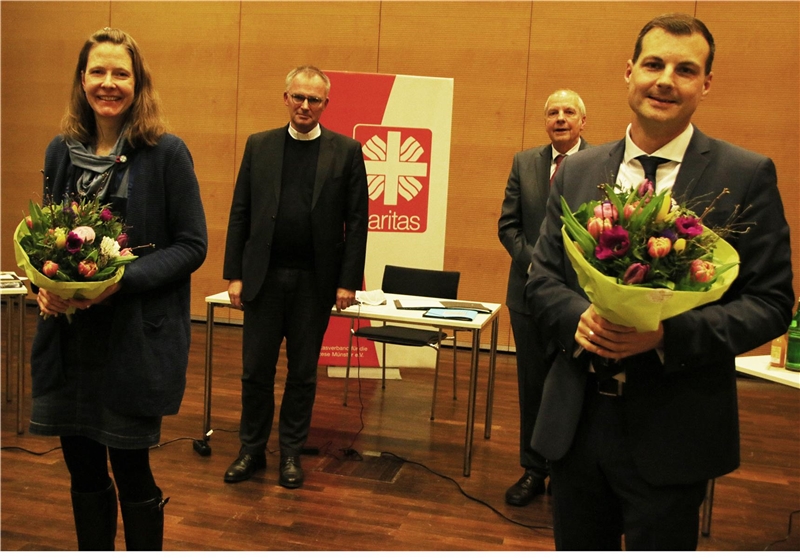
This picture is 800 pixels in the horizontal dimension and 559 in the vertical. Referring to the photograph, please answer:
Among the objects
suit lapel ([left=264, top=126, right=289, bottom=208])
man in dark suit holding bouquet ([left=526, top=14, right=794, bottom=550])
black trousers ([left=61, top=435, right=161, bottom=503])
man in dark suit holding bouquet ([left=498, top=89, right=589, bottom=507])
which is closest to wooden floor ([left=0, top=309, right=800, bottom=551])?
man in dark suit holding bouquet ([left=498, top=89, right=589, bottom=507])

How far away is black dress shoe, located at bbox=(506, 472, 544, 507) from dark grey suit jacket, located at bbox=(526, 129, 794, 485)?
2.08 meters

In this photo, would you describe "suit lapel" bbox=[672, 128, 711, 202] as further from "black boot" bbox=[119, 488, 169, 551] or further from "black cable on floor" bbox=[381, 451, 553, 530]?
"black cable on floor" bbox=[381, 451, 553, 530]

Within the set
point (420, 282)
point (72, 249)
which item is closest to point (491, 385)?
point (420, 282)

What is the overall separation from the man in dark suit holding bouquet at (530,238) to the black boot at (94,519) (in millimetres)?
1961

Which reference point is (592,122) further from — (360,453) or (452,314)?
(360,453)

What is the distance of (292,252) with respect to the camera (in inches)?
151

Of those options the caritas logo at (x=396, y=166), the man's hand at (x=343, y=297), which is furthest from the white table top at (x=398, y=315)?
the caritas logo at (x=396, y=166)

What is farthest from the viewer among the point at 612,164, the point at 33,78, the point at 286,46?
the point at 33,78

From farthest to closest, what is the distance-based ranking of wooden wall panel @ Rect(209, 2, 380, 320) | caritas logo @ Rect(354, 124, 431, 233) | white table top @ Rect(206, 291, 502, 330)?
wooden wall panel @ Rect(209, 2, 380, 320), caritas logo @ Rect(354, 124, 431, 233), white table top @ Rect(206, 291, 502, 330)

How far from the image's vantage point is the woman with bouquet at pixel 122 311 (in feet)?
7.16

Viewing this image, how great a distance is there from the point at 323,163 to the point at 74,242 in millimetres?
1973

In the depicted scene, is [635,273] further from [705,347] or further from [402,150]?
[402,150]

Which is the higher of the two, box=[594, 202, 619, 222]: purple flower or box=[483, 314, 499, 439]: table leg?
box=[594, 202, 619, 222]: purple flower

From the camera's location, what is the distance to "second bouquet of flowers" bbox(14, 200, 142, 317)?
6.58 ft
